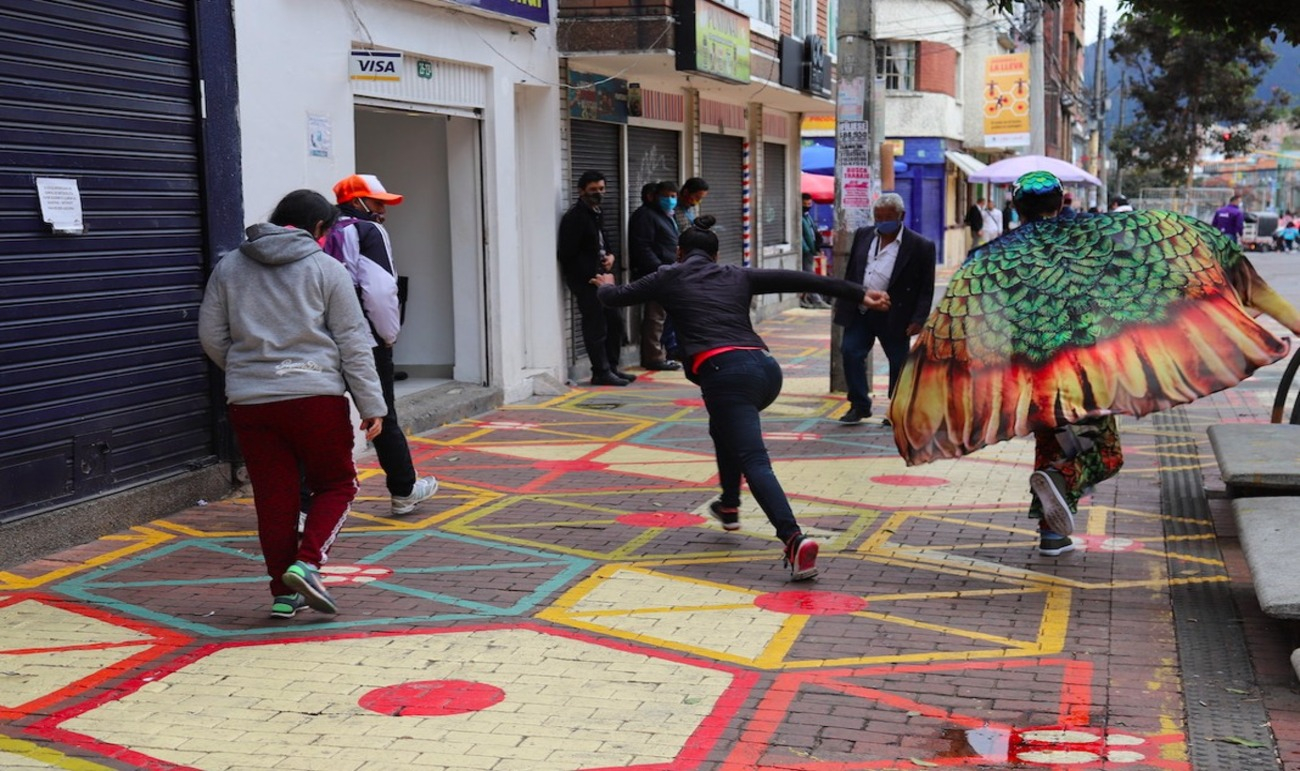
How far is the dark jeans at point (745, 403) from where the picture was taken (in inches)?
266

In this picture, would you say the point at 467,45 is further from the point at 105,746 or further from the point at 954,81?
the point at 954,81

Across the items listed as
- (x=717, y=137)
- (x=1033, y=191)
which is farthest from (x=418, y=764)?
(x=717, y=137)

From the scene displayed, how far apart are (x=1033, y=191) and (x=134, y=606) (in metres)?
4.42

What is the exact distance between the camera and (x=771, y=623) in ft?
19.7

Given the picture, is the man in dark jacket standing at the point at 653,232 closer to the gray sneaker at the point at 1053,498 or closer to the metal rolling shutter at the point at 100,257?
the metal rolling shutter at the point at 100,257

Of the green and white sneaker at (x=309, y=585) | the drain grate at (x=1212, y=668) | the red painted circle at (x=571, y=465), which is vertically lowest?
the drain grate at (x=1212, y=668)

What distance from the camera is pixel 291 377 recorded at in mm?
5738

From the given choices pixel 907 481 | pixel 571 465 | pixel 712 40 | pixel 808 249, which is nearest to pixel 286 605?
pixel 571 465

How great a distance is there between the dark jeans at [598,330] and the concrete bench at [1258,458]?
6433mm

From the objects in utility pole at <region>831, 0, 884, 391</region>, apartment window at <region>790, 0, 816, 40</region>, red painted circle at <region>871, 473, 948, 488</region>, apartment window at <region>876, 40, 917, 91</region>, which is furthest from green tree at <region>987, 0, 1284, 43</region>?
apartment window at <region>876, 40, 917, 91</region>

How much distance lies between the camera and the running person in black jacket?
6.77m

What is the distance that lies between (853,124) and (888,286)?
2766 millimetres

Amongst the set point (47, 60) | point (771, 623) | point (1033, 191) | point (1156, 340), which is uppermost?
point (47, 60)

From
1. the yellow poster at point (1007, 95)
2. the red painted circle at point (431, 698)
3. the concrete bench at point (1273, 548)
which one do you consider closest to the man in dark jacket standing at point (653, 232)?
the concrete bench at point (1273, 548)
